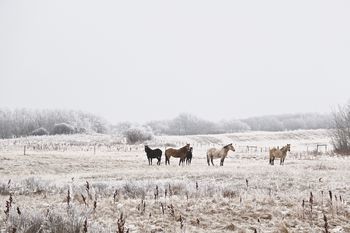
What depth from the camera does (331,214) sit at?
9.73m

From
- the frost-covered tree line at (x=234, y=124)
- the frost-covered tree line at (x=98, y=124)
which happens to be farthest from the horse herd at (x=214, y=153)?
the frost-covered tree line at (x=234, y=124)

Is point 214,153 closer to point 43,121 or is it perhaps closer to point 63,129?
point 63,129

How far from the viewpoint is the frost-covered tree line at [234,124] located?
506 feet

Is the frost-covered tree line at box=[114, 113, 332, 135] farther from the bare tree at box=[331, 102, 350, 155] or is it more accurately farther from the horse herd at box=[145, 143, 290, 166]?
the horse herd at box=[145, 143, 290, 166]

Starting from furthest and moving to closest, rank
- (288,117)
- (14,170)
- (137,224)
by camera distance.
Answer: (288,117) < (14,170) < (137,224)

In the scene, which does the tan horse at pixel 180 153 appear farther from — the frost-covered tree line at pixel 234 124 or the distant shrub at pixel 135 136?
the frost-covered tree line at pixel 234 124

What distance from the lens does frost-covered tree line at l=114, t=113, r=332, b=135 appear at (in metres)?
154

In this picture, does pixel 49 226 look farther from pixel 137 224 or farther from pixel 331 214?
pixel 331 214

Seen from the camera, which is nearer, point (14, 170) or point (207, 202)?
point (207, 202)

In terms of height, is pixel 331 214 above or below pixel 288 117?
below

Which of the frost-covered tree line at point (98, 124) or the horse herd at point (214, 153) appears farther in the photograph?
the frost-covered tree line at point (98, 124)

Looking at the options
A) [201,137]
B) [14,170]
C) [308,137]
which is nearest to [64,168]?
[14,170]

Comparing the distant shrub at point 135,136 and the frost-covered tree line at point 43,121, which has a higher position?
the frost-covered tree line at point 43,121

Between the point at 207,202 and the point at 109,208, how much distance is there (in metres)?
2.61
